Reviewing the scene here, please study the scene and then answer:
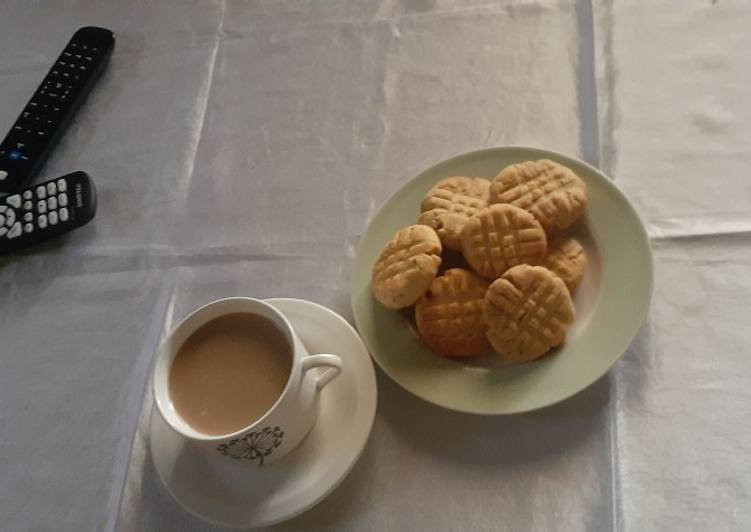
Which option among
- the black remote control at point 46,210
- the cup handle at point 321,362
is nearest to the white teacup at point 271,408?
the cup handle at point 321,362

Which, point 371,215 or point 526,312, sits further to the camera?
point 371,215

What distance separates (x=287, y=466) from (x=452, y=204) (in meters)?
0.24

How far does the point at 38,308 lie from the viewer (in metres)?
0.73

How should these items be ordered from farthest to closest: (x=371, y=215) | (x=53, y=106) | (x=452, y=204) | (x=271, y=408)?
(x=53, y=106) → (x=371, y=215) → (x=452, y=204) → (x=271, y=408)

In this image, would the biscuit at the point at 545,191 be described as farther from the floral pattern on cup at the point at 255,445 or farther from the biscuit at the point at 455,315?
the floral pattern on cup at the point at 255,445

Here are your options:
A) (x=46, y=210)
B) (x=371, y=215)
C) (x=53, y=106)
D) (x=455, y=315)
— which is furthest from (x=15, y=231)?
(x=455, y=315)

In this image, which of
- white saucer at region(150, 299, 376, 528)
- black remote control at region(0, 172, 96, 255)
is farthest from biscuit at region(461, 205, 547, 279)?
black remote control at region(0, 172, 96, 255)

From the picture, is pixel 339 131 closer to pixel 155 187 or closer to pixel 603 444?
pixel 155 187

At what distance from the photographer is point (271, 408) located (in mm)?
512

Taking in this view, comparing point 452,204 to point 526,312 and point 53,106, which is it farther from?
point 53,106

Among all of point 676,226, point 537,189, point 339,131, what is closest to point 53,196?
point 339,131

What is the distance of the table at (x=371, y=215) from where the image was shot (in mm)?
549

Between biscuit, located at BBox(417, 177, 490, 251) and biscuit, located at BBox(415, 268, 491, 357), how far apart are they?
0.03m

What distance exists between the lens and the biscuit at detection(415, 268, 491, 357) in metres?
0.56
